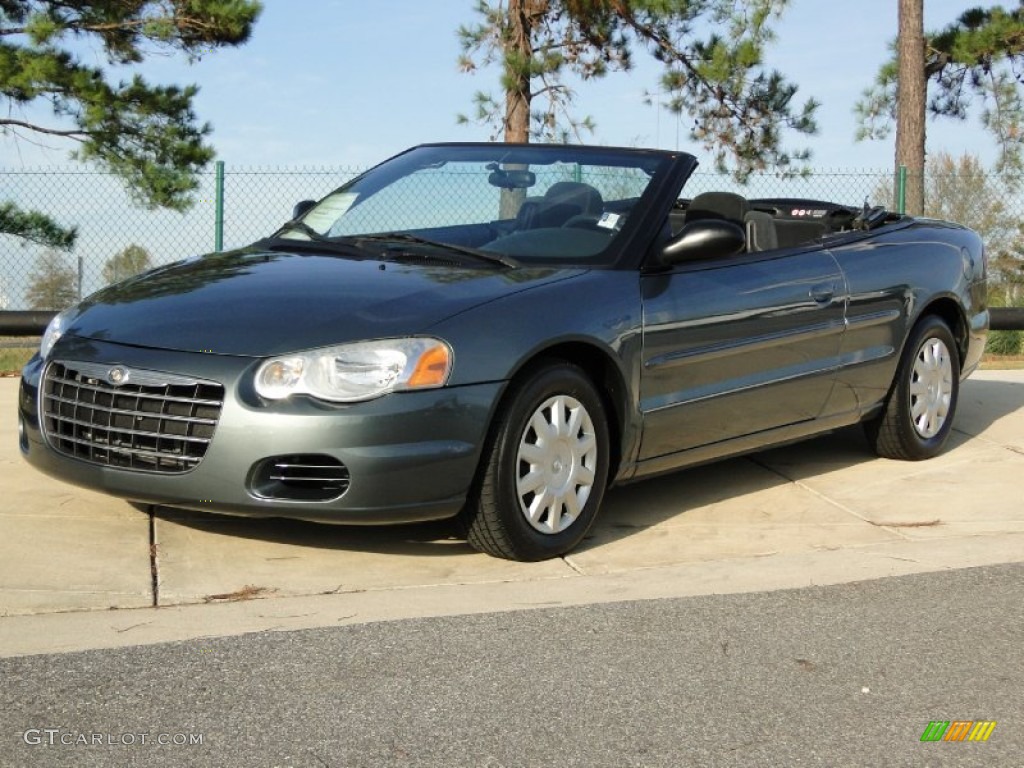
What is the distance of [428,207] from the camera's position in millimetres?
6699

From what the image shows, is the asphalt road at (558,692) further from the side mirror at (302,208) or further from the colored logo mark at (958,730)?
the side mirror at (302,208)

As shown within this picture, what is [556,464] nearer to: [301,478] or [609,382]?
[609,382]

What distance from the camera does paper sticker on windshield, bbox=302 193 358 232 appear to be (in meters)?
6.63

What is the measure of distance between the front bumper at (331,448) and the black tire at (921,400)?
9.51 ft

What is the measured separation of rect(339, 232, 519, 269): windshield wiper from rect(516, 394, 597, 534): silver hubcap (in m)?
0.65

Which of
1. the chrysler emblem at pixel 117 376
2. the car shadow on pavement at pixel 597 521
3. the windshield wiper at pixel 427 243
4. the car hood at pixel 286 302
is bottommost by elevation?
the car shadow on pavement at pixel 597 521

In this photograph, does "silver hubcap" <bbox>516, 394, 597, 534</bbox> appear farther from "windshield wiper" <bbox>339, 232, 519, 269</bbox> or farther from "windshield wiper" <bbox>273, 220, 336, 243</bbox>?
"windshield wiper" <bbox>273, 220, 336, 243</bbox>

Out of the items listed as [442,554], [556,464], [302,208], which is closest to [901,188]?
[302,208]

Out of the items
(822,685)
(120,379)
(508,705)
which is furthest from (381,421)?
(822,685)

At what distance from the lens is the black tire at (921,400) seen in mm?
7355

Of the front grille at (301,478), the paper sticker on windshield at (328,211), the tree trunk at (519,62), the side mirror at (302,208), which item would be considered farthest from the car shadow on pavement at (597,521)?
the tree trunk at (519,62)

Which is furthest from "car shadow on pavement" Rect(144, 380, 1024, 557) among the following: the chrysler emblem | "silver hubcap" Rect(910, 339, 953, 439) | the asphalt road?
the asphalt road

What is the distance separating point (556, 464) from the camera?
5422mm

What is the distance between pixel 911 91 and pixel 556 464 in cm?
1382
